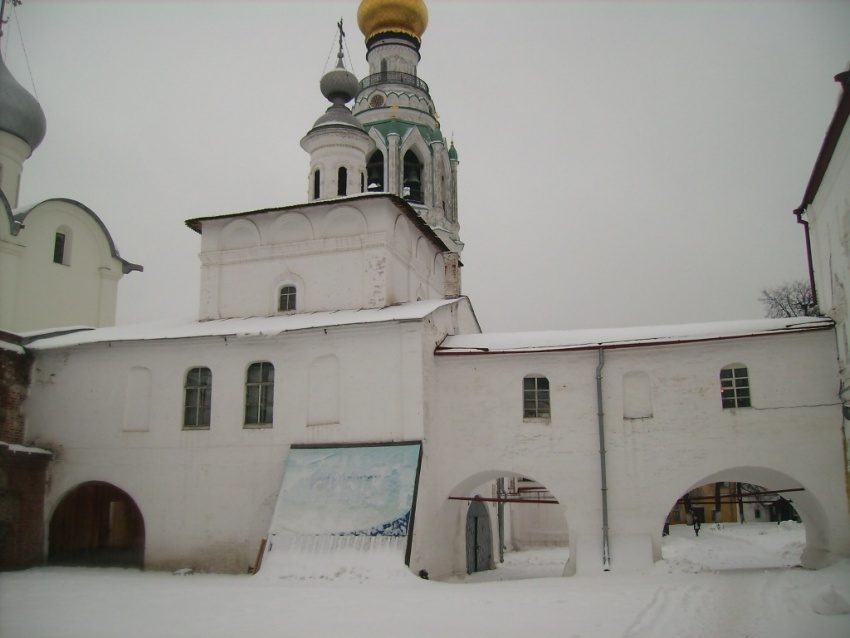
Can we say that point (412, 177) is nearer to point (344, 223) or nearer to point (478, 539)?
point (344, 223)

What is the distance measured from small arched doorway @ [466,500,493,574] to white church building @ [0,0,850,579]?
77 mm

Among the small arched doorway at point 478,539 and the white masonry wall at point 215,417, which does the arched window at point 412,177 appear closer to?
the white masonry wall at point 215,417

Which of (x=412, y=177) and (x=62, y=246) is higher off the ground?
(x=412, y=177)

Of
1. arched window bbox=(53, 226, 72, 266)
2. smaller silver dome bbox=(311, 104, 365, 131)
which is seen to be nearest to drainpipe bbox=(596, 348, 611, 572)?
smaller silver dome bbox=(311, 104, 365, 131)

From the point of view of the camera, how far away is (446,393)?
1552 cm

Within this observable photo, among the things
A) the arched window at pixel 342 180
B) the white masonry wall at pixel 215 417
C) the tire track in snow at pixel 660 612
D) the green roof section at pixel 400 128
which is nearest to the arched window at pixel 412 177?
the green roof section at pixel 400 128

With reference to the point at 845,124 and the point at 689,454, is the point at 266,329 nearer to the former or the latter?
the point at 689,454

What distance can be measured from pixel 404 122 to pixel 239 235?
28.2 ft

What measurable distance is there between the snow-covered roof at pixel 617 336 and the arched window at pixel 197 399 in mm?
4610

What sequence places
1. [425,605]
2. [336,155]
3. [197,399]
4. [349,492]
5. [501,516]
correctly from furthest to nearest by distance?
[501,516]
[336,155]
[197,399]
[349,492]
[425,605]

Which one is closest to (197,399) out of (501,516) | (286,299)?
(286,299)

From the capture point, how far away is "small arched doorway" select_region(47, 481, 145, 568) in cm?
1656

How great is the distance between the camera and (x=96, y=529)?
17.8 metres

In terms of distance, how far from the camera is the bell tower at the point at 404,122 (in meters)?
24.6
